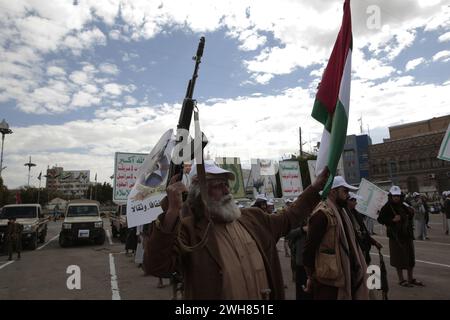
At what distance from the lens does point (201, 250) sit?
2207 mm

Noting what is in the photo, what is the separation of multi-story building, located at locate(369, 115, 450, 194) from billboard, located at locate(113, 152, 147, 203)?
160 feet

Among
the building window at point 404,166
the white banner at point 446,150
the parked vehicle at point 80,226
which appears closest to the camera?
the white banner at point 446,150

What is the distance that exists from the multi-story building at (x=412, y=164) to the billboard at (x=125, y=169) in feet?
160

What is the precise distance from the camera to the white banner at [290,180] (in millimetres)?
18266

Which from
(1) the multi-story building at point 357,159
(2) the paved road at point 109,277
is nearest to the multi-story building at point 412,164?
(1) the multi-story building at point 357,159

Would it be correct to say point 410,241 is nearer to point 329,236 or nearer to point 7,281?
point 329,236

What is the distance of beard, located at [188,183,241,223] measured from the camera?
95.6 inches

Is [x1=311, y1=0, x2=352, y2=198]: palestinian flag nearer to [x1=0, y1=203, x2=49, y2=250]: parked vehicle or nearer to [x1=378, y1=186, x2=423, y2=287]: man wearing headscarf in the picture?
[x1=378, y1=186, x2=423, y2=287]: man wearing headscarf

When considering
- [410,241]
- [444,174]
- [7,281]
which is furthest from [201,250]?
[444,174]

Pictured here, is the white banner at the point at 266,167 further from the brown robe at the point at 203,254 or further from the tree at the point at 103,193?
the tree at the point at 103,193

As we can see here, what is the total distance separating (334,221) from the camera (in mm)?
3672

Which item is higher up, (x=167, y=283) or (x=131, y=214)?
(x=131, y=214)

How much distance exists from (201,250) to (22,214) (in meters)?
17.0

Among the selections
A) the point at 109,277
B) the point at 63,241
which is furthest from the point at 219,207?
the point at 63,241
